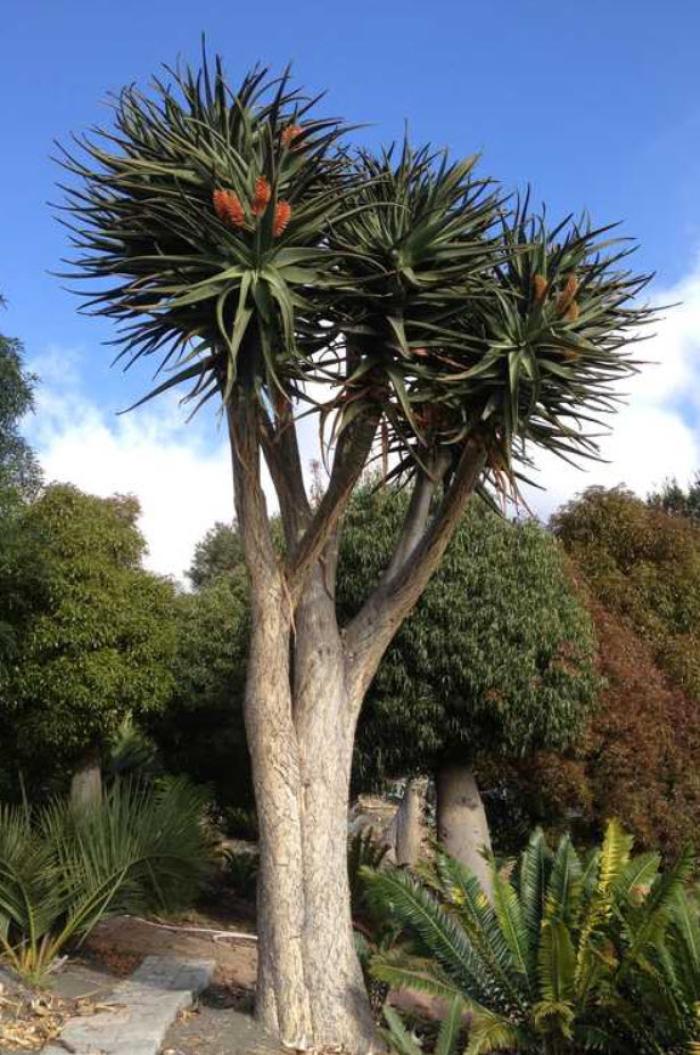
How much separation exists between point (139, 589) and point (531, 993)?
28.8 feet

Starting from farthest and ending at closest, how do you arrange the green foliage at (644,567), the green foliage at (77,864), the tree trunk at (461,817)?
the green foliage at (644,567)
the tree trunk at (461,817)
the green foliage at (77,864)

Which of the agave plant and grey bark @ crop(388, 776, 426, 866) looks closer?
the agave plant

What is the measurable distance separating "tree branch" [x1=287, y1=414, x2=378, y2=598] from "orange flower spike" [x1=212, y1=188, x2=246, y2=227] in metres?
1.76

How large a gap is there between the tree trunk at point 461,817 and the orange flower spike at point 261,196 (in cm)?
809

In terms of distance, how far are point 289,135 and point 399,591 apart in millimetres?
3571

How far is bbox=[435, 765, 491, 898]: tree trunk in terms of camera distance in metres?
13.2

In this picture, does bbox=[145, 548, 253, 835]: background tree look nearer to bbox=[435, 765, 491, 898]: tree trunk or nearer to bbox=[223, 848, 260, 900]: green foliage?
bbox=[223, 848, 260, 900]: green foliage

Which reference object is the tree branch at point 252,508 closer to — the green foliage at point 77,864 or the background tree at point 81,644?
the green foliage at point 77,864

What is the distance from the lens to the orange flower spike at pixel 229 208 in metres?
7.59

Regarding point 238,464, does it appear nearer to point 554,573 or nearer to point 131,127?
point 131,127

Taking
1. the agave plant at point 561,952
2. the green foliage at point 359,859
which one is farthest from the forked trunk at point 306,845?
the green foliage at point 359,859

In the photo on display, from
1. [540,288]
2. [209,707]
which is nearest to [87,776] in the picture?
[209,707]

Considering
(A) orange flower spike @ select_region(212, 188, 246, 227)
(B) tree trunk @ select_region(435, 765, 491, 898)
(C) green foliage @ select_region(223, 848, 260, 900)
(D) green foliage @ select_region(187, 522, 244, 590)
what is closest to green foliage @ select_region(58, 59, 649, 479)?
(A) orange flower spike @ select_region(212, 188, 246, 227)

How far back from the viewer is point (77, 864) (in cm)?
936
